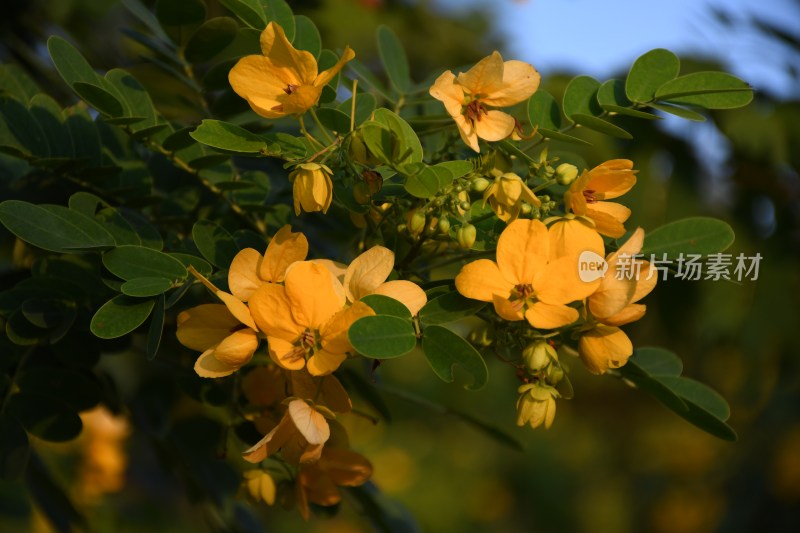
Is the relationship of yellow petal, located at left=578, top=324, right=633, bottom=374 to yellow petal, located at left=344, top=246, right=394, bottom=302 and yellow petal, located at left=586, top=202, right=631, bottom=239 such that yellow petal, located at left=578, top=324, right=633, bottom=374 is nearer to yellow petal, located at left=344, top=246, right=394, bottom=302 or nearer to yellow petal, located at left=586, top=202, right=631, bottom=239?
yellow petal, located at left=586, top=202, right=631, bottom=239

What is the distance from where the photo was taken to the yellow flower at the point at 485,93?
704 millimetres

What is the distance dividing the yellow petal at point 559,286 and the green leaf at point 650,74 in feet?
0.89

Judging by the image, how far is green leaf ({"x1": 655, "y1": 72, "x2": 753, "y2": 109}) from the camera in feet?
2.61

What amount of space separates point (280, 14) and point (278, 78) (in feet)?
0.41

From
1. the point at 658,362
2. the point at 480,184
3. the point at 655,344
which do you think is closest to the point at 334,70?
the point at 480,184

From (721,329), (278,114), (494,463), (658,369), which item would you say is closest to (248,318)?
(278,114)

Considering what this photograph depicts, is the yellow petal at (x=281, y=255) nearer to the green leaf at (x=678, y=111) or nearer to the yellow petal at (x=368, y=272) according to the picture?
the yellow petal at (x=368, y=272)

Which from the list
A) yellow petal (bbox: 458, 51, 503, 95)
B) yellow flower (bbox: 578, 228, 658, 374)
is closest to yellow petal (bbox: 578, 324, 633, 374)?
yellow flower (bbox: 578, 228, 658, 374)

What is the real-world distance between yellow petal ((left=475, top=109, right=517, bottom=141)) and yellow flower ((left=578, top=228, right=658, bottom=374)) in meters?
0.14

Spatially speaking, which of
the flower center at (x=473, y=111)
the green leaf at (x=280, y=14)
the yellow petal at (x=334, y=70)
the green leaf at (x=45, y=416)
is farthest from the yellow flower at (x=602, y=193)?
the green leaf at (x=45, y=416)

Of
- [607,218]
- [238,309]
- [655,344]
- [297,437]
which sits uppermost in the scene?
[607,218]

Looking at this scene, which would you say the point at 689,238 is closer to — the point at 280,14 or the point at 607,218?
the point at 607,218

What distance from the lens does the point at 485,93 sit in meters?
0.72

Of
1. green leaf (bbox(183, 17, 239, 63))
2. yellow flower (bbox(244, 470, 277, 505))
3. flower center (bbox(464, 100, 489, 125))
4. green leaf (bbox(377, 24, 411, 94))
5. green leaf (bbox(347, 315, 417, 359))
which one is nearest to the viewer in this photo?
green leaf (bbox(347, 315, 417, 359))
